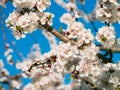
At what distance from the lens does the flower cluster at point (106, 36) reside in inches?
231

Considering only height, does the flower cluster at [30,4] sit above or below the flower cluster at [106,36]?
above

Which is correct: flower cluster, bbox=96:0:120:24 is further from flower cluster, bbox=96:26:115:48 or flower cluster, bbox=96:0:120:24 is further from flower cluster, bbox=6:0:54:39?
flower cluster, bbox=6:0:54:39

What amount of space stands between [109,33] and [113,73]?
0.55m

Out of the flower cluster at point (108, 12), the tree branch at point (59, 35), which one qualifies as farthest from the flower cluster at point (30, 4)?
the flower cluster at point (108, 12)

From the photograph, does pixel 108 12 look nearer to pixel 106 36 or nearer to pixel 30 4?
pixel 106 36

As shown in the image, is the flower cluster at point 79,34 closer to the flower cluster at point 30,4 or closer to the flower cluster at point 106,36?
the flower cluster at point 106,36

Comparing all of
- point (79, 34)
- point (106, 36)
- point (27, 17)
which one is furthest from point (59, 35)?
point (106, 36)

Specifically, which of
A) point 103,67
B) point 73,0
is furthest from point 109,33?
point 73,0

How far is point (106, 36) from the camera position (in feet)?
19.3

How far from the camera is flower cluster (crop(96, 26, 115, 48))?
5.87m

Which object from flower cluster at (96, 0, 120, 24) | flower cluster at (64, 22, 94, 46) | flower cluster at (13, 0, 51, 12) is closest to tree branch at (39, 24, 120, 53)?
flower cluster at (64, 22, 94, 46)

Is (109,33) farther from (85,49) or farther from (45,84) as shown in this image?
(45,84)

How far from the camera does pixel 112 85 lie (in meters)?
6.07

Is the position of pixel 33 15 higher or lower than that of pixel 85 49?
higher
